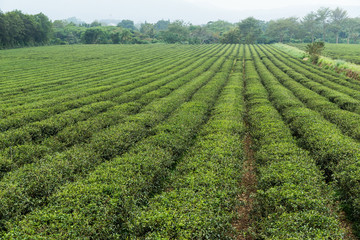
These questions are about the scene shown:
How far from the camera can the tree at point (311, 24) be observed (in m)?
125

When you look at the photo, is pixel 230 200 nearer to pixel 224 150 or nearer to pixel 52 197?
pixel 224 150

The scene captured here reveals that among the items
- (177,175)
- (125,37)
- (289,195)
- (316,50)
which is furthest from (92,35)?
(289,195)

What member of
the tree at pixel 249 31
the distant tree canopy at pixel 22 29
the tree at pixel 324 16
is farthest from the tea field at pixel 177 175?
the tree at pixel 324 16

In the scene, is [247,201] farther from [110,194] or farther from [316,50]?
[316,50]

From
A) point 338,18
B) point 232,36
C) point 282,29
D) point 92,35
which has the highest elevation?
point 338,18

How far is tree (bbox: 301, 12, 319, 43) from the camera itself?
4902 inches

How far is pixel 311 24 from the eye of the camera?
124188 millimetres

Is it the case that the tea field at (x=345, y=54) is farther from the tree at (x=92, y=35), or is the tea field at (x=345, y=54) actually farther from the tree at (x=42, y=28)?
the tree at (x=42, y=28)

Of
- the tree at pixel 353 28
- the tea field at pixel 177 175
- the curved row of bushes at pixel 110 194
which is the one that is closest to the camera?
the curved row of bushes at pixel 110 194

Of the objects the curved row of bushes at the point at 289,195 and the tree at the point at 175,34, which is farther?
the tree at the point at 175,34

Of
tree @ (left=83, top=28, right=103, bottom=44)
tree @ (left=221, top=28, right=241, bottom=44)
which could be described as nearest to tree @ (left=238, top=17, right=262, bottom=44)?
tree @ (left=221, top=28, right=241, bottom=44)

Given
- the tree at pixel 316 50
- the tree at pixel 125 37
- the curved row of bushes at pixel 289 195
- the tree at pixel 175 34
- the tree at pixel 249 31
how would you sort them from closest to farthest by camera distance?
the curved row of bushes at pixel 289 195 → the tree at pixel 316 50 → the tree at pixel 125 37 → the tree at pixel 249 31 → the tree at pixel 175 34

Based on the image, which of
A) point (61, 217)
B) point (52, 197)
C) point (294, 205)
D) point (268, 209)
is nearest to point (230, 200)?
point (268, 209)

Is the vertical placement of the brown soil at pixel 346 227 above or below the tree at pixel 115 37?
below
